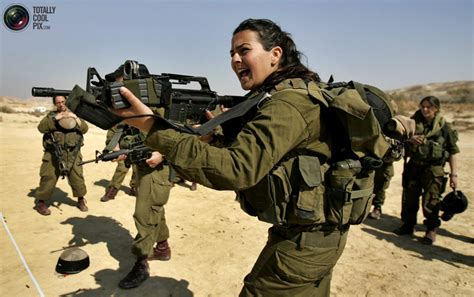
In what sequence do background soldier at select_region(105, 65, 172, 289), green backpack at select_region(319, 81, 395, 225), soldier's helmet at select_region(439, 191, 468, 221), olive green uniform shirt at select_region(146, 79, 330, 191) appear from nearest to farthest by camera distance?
olive green uniform shirt at select_region(146, 79, 330, 191) → green backpack at select_region(319, 81, 395, 225) → background soldier at select_region(105, 65, 172, 289) → soldier's helmet at select_region(439, 191, 468, 221)

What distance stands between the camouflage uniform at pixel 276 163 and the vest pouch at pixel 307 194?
0.04 feet

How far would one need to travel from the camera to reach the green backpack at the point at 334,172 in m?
1.71

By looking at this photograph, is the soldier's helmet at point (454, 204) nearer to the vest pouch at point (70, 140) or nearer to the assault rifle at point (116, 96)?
the assault rifle at point (116, 96)

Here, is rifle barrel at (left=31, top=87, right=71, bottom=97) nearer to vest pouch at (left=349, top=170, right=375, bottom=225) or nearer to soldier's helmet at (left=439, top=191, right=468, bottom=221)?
vest pouch at (left=349, top=170, right=375, bottom=225)

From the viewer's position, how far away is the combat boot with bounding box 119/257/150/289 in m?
3.74

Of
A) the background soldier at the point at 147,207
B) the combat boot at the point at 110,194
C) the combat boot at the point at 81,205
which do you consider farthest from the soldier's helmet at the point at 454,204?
the combat boot at the point at 81,205

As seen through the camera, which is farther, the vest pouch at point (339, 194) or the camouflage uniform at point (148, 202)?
the camouflage uniform at point (148, 202)

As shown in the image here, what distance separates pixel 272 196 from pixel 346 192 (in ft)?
1.29

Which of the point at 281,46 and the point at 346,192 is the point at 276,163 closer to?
the point at 346,192

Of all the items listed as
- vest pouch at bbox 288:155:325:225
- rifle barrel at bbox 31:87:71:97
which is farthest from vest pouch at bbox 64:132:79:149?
Answer: vest pouch at bbox 288:155:325:225

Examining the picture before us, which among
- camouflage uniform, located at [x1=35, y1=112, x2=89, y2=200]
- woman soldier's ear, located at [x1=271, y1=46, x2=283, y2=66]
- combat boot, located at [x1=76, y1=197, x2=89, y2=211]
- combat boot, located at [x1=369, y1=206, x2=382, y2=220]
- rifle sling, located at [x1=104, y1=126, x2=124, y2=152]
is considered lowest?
combat boot, located at [x1=76, y1=197, x2=89, y2=211]

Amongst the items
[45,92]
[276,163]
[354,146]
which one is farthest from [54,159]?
[354,146]

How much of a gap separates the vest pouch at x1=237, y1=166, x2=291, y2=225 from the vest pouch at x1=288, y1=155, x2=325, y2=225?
0.17ft

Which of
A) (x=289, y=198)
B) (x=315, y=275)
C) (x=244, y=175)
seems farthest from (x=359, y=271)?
(x=244, y=175)
